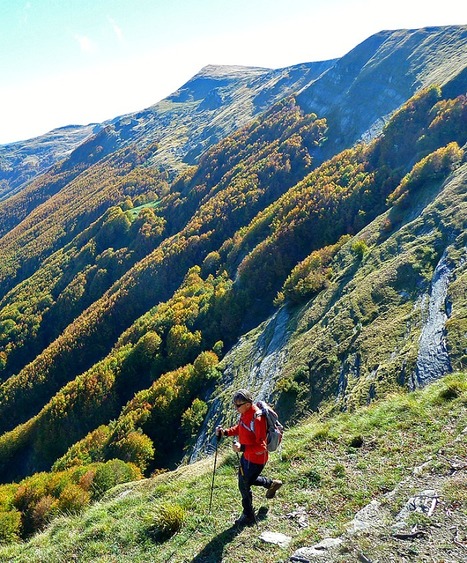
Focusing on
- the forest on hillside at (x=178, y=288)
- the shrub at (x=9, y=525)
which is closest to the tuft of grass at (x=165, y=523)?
the forest on hillside at (x=178, y=288)

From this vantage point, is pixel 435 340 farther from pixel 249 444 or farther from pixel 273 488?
pixel 249 444

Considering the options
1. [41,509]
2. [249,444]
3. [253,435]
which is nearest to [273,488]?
[249,444]

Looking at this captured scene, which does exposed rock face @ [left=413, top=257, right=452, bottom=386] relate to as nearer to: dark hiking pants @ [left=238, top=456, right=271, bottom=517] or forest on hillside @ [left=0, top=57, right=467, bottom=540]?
forest on hillside @ [left=0, top=57, right=467, bottom=540]

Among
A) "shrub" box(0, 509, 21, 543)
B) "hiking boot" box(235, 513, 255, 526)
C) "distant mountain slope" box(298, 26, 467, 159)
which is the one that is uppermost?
"distant mountain slope" box(298, 26, 467, 159)

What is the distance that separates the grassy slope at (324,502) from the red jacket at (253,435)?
177cm

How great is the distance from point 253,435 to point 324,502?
9.55ft

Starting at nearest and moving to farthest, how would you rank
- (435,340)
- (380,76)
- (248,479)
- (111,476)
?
(248,479) < (435,340) < (111,476) < (380,76)

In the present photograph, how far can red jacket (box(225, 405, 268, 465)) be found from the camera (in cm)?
816

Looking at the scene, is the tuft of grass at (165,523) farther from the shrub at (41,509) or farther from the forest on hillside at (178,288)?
the shrub at (41,509)

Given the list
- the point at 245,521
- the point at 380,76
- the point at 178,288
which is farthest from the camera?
the point at 380,76

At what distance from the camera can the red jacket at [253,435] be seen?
26.8ft

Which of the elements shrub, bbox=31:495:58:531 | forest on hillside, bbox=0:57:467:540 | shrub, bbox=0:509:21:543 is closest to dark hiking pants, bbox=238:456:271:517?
forest on hillside, bbox=0:57:467:540

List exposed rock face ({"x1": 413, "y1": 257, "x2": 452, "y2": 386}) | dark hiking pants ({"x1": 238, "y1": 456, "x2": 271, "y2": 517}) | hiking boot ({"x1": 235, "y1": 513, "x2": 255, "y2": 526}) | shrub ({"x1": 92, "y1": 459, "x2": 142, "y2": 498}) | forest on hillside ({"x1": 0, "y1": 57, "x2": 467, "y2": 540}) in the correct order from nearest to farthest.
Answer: dark hiking pants ({"x1": 238, "y1": 456, "x2": 271, "y2": 517})
hiking boot ({"x1": 235, "y1": 513, "x2": 255, "y2": 526})
exposed rock face ({"x1": 413, "y1": 257, "x2": 452, "y2": 386})
shrub ({"x1": 92, "y1": 459, "x2": 142, "y2": 498})
forest on hillside ({"x1": 0, "y1": 57, "x2": 467, "y2": 540})

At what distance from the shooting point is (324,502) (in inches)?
364
